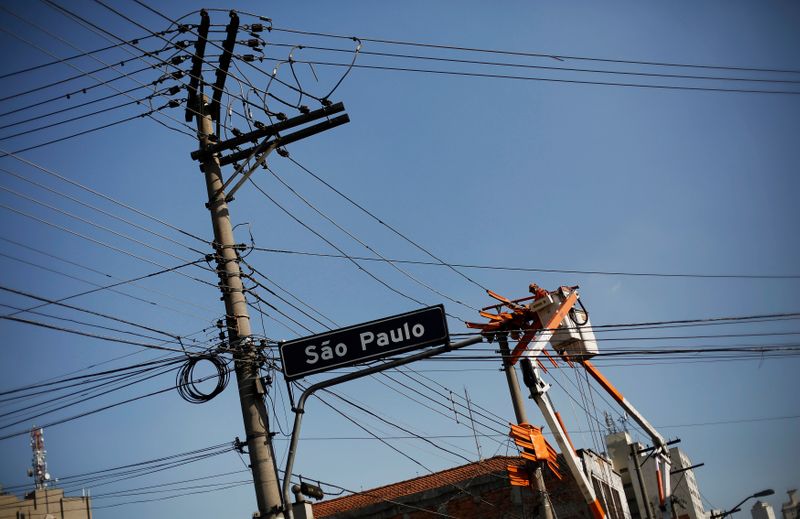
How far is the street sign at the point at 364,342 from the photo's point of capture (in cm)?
1135

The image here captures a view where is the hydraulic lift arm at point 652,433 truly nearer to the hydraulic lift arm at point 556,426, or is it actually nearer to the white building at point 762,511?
the hydraulic lift arm at point 556,426

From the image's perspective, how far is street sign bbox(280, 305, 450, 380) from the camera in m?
11.4

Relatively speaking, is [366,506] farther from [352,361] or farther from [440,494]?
[352,361]

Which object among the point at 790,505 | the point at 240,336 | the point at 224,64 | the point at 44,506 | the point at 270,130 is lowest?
the point at 790,505

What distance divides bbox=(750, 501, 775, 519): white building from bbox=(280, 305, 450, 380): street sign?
458 feet

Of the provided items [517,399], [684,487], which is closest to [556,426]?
[517,399]

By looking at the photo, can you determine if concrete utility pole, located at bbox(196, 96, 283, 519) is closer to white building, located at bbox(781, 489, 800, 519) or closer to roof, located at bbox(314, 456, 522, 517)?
roof, located at bbox(314, 456, 522, 517)

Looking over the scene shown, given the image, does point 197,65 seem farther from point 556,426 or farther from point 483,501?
point 483,501

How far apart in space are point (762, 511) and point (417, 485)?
123999mm

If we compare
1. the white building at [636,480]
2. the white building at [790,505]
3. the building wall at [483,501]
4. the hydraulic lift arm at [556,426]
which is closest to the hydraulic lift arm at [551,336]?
the hydraulic lift arm at [556,426]

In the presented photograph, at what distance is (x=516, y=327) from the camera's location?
72.3 feet

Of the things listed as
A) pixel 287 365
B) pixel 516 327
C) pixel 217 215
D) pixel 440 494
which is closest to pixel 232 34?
pixel 217 215

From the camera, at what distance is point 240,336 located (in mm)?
12992

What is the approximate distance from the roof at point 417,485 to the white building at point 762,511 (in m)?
122
